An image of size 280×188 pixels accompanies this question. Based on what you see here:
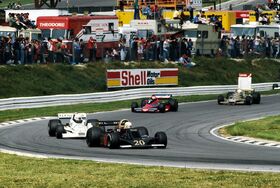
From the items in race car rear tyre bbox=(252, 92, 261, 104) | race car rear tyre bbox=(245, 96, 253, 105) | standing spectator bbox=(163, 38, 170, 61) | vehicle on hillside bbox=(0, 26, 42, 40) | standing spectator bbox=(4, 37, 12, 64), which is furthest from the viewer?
standing spectator bbox=(163, 38, 170, 61)

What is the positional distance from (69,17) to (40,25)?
72.9 inches

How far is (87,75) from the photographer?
44156 millimetres

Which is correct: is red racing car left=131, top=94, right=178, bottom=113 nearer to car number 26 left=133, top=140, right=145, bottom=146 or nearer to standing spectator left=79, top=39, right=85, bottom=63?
standing spectator left=79, top=39, right=85, bottom=63

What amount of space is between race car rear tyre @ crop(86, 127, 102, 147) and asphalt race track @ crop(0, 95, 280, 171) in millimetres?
302

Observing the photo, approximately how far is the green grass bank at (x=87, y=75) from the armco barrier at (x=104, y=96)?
1.71 metres

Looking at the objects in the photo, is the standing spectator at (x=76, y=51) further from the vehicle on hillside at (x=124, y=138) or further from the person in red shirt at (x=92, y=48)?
the vehicle on hillside at (x=124, y=138)

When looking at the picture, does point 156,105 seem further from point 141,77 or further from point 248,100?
point 141,77

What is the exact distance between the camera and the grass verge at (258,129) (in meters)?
27.0

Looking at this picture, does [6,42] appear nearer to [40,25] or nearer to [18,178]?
[40,25]

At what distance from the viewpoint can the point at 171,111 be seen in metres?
36.3

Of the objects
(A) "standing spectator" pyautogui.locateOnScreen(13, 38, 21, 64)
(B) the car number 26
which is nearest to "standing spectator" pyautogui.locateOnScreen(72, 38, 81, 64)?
(A) "standing spectator" pyautogui.locateOnScreen(13, 38, 21, 64)

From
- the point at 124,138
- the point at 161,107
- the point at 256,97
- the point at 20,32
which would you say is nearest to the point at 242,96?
the point at 256,97

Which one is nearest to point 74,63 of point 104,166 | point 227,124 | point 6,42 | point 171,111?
point 6,42

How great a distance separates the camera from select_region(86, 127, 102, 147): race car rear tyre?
23891 millimetres
